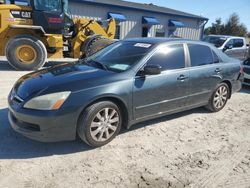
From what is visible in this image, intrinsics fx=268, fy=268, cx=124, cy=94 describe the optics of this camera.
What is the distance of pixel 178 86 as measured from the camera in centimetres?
471

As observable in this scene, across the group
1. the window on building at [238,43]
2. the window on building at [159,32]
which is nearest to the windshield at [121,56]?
the window on building at [238,43]

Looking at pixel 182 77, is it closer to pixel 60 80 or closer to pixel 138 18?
pixel 60 80

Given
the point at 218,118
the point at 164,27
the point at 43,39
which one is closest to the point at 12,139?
the point at 218,118

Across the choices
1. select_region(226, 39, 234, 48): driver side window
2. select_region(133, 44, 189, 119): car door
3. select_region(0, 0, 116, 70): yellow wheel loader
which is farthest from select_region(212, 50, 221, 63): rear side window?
select_region(226, 39, 234, 48): driver side window

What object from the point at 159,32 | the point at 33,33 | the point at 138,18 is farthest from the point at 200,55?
the point at 159,32

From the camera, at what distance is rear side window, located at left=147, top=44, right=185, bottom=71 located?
4492 millimetres

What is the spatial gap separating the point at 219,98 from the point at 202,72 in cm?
98

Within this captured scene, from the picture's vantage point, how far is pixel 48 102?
3.47m

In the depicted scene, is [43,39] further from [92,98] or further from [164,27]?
[164,27]

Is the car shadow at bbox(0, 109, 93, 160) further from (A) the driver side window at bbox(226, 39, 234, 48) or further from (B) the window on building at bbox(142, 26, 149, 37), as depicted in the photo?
(B) the window on building at bbox(142, 26, 149, 37)

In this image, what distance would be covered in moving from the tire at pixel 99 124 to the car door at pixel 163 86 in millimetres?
383

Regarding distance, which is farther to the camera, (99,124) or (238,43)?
(238,43)

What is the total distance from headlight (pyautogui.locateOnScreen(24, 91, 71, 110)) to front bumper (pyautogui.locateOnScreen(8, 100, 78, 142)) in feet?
0.23

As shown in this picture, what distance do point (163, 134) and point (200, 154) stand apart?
761mm
